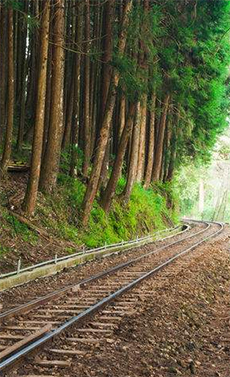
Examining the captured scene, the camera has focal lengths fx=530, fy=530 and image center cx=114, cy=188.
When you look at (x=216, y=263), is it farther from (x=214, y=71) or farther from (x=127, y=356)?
(x=214, y=71)

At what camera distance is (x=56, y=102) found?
1725 centimetres

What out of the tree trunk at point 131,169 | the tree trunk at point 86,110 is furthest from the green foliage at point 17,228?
the tree trunk at point 131,169

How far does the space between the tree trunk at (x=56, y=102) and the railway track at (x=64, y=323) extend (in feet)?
18.7

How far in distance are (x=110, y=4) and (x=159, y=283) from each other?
12.5 meters

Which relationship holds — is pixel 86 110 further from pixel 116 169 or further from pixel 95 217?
pixel 95 217

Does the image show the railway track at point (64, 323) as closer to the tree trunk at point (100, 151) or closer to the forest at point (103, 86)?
the forest at point (103, 86)

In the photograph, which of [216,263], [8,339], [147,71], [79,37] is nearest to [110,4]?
[79,37]

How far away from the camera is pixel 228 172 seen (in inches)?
2383

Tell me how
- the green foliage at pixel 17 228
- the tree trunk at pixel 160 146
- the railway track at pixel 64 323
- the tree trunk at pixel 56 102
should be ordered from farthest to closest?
1. the tree trunk at pixel 160 146
2. the tree trunk at pixel 56 102
3. the green foliage at pixel 17 228
4. the railway track at pixel 64 323

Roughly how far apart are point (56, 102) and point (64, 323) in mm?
10474

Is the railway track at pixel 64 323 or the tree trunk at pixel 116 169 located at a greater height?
the tree trunk at pixel 116 169

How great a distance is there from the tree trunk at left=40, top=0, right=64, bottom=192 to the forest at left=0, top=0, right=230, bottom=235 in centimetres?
3

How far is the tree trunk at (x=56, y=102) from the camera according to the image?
55.5 ft

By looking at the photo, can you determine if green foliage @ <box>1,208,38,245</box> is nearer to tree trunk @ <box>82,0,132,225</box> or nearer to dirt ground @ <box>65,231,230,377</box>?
tree trunk @ <box>82,0,132,225</box>
